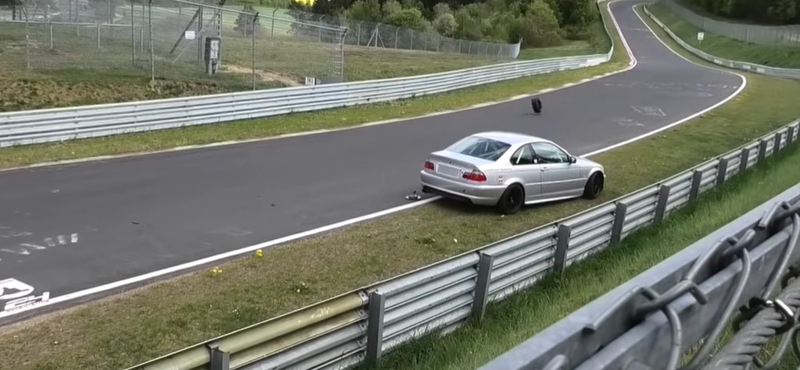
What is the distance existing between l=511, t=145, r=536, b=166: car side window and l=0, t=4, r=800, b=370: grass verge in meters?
0.92

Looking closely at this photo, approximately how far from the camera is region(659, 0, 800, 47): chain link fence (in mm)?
63162

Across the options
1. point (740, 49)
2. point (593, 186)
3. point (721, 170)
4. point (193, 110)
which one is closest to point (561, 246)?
point (593, 186)

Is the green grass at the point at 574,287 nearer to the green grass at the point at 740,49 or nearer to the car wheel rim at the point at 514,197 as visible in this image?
the car wheel rim at the point at 514,197

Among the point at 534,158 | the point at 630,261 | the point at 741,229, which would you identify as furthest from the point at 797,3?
the point at 741,229

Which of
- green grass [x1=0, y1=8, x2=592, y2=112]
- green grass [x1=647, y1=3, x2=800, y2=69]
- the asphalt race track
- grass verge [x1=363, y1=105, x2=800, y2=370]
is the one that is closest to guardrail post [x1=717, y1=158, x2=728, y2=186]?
grass verge [x1=363, y1=105, x2=800, y2=370]

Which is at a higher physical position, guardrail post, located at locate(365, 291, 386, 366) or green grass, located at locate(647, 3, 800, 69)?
green grass, located at locate(647, 3, 800, 69)

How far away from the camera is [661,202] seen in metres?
12.0

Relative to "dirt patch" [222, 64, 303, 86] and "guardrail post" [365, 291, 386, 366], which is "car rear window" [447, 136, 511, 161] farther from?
"dirt patch" [222, 64, 303, 86]

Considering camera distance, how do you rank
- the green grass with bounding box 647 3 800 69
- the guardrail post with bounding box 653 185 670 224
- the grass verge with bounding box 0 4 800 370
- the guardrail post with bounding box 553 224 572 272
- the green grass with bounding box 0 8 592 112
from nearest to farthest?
the grass verge with bounding box 0 4 800 370 < the guardrail post with bounding box 553 224 572 272 < the guardrail post with bounding box 653 185 670 224 < the green grass with bounding box 0 8 592 112 < the green grass with bounding box 647 3 800 69

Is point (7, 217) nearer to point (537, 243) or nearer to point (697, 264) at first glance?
point (537, 243)

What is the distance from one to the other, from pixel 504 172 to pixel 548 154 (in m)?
1.50

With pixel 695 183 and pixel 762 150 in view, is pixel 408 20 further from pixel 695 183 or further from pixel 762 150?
pixel 695 183

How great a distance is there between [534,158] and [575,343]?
43.3ft

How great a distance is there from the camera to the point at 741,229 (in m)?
2.28
